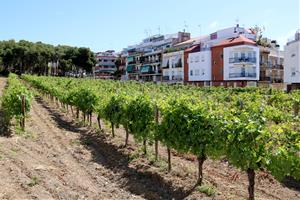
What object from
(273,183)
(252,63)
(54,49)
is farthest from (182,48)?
(273,183)

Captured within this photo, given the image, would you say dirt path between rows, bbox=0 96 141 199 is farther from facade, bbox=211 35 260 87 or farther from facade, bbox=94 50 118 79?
facade, bbox=94 50 118 79

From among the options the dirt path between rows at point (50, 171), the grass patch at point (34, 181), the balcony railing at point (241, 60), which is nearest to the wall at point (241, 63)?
the balcony railing at point (241, 60)

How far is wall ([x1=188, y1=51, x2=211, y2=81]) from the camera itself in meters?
70.4

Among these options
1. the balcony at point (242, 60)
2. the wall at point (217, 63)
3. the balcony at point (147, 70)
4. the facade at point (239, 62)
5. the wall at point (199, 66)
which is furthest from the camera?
the balcony at point (147, 70)

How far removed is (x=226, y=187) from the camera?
10188 millimetres

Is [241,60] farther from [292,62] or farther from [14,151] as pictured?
[14,151]

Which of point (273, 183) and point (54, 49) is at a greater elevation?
point (54, 49)

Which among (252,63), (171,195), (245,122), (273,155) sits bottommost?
(171,195)

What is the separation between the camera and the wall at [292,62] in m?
47.6

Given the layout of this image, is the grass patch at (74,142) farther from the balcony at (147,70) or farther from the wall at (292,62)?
the balcony at (147,70)

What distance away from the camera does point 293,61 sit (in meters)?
48.4

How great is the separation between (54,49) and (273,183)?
9766 centimetres

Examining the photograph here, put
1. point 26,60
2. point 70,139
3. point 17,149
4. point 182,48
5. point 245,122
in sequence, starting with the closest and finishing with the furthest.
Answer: point 245,122
point 17,149
point 70,139
point 182,48
point 26,60

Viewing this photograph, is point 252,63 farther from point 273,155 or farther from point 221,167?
point 273,155
